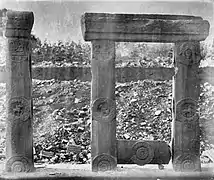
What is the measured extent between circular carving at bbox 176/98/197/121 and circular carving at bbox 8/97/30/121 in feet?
4.78

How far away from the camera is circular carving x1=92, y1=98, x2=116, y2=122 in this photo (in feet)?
14.5

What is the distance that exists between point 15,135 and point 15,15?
112 cm

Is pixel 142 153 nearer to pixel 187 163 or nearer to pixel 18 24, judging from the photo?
pixel 187 163

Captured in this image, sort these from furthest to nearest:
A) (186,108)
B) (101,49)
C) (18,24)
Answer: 1. (186,108)
2. (101,49)
3. (18,24)

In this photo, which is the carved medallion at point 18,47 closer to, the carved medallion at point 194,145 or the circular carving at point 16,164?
the circular carving at point 16,164

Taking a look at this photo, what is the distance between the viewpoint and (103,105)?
4.42 metres

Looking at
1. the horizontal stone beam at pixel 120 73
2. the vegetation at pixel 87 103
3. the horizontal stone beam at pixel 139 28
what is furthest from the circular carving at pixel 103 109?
the horizontal stone beam at pixel 120 73

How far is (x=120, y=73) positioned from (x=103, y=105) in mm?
2236

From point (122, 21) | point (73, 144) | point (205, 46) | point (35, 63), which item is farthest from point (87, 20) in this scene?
point (205, 46)

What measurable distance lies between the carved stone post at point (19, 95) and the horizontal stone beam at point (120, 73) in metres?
1.56

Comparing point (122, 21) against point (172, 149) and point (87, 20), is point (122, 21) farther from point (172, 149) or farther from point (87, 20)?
point (172, 149)

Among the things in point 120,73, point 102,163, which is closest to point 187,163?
point 102,163

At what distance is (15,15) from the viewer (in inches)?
168

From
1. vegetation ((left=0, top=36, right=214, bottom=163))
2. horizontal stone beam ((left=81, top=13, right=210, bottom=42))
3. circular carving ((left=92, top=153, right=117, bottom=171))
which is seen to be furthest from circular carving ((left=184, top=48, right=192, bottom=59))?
vegetation ((left=0, top=36, right=214, bottom=163))
